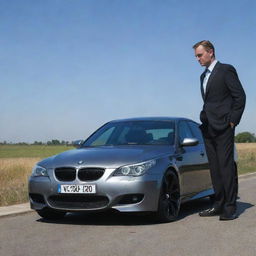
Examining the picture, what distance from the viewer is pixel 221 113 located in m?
7.33

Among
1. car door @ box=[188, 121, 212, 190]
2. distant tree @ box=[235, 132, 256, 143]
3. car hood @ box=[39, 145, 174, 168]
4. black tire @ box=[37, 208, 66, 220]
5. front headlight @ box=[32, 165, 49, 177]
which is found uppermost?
car hood @ box=[39, 145, 174, 168]

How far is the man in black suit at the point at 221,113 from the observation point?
7.28 meters

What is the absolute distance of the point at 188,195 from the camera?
8164mm

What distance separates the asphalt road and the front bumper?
0.25 meters

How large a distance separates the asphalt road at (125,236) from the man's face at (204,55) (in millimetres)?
2062

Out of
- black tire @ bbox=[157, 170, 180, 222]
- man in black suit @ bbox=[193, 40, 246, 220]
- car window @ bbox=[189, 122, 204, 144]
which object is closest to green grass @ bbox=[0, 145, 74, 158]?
car window @ bbox=[189, 122, 204, 144]

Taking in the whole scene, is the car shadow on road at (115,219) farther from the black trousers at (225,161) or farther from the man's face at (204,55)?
the man's face at (204,55)

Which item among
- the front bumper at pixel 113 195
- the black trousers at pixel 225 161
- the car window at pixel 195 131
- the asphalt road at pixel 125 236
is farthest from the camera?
the car window at pixel 195 131

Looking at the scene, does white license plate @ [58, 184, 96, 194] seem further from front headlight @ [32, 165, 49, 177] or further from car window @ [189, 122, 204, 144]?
car window @ [189, 122, 204, 144]

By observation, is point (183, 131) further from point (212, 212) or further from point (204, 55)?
point (204, 55)

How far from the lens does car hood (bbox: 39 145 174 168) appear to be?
703 centimetres

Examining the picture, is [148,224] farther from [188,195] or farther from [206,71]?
[206,71]

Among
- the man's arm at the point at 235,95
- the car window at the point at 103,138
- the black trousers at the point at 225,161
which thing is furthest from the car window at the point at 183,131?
the man's arm at the point at 235,95

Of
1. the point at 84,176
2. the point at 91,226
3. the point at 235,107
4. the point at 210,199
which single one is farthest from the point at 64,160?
the point at 210,199
